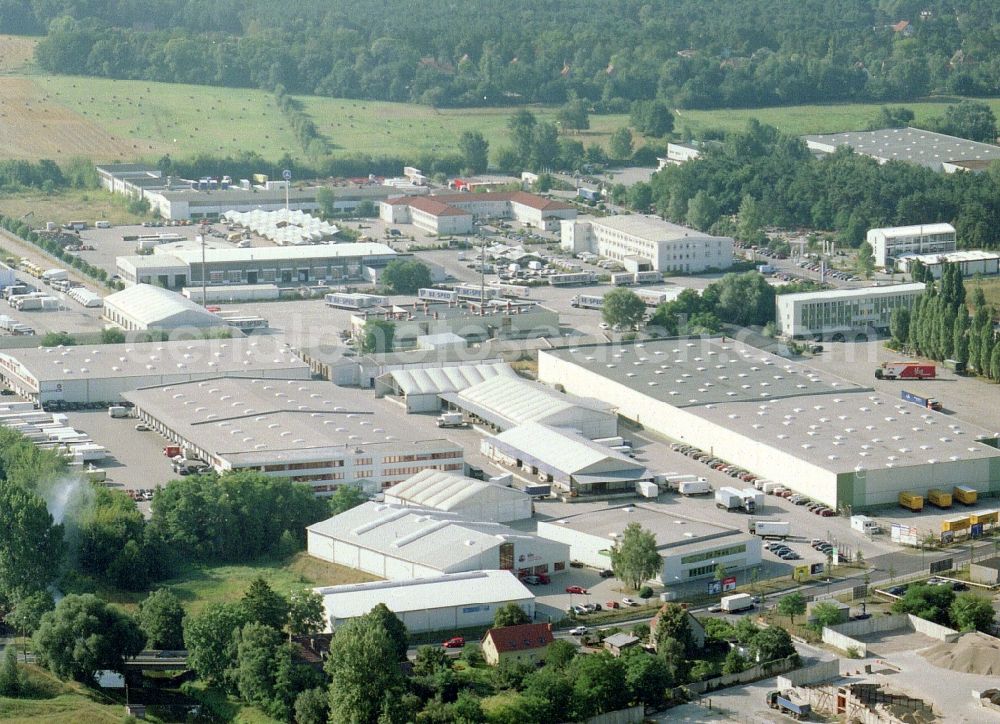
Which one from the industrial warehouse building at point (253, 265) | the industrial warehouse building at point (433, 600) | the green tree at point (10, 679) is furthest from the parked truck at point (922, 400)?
the green tree at point (10, 679)

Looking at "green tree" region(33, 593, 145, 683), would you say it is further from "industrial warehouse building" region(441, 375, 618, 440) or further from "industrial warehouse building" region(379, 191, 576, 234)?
"industrial warehouse building" region(379, 191, 576, 234)

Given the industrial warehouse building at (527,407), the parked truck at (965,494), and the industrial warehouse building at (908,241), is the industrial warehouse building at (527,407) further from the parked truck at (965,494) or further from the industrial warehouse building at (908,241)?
the industrial warehouse building at (908,241)

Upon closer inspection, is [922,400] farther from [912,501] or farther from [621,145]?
[621,145]

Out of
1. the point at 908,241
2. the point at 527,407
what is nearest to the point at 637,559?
the point at 527,407

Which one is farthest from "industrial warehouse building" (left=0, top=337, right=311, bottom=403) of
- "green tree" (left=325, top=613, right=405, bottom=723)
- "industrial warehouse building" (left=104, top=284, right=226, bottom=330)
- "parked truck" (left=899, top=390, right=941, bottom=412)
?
"green tree" (left=325, top=613, right=405, bottom=723)

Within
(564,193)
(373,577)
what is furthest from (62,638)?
(564,193)

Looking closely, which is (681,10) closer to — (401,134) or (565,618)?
(401,134)
